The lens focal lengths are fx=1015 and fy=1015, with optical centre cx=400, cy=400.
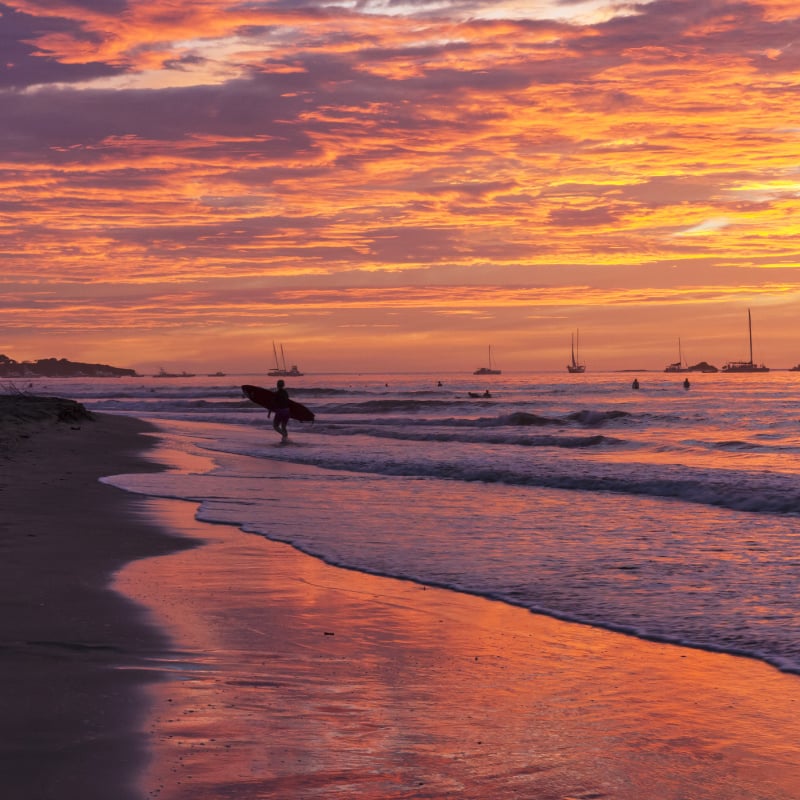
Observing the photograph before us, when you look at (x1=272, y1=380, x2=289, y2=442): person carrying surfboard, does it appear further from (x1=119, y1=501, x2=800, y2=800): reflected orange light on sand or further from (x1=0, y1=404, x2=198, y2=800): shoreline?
(x1=119, y1=501, x2=800, y2=800): reflected orange light on sand

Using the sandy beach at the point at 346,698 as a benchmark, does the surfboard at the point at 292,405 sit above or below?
above

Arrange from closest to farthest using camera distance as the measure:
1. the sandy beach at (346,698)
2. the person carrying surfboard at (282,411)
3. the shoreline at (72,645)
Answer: the shoreline at (72,645) → the sandy beach at (346,698) → the person carrying surfboard at (282,411)

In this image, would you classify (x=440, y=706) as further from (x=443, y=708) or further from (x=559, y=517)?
(x=559, y=517)

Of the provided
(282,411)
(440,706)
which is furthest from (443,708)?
(282,411)

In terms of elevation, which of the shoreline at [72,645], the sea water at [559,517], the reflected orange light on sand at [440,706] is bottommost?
the sea water at [559,517]

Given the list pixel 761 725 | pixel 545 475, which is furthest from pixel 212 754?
pixel 545 475

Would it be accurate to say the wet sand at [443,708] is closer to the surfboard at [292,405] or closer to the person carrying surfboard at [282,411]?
the person carrying surfboard at [282,411]

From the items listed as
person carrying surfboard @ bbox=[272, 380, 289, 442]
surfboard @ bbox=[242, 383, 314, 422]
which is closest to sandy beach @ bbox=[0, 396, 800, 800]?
person carrying surfboard @ bbox=[272, 380, 289, 442]

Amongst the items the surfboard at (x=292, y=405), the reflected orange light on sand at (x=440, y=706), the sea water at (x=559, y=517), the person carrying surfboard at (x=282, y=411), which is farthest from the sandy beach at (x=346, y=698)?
the surfboard at (x=292, y=405)

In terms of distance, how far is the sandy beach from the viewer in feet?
16.4

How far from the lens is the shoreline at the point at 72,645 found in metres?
4.88

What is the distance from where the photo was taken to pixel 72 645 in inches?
287

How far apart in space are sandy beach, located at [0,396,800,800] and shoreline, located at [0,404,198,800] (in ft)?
0.07

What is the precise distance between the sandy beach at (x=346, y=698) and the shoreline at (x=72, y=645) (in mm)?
21
